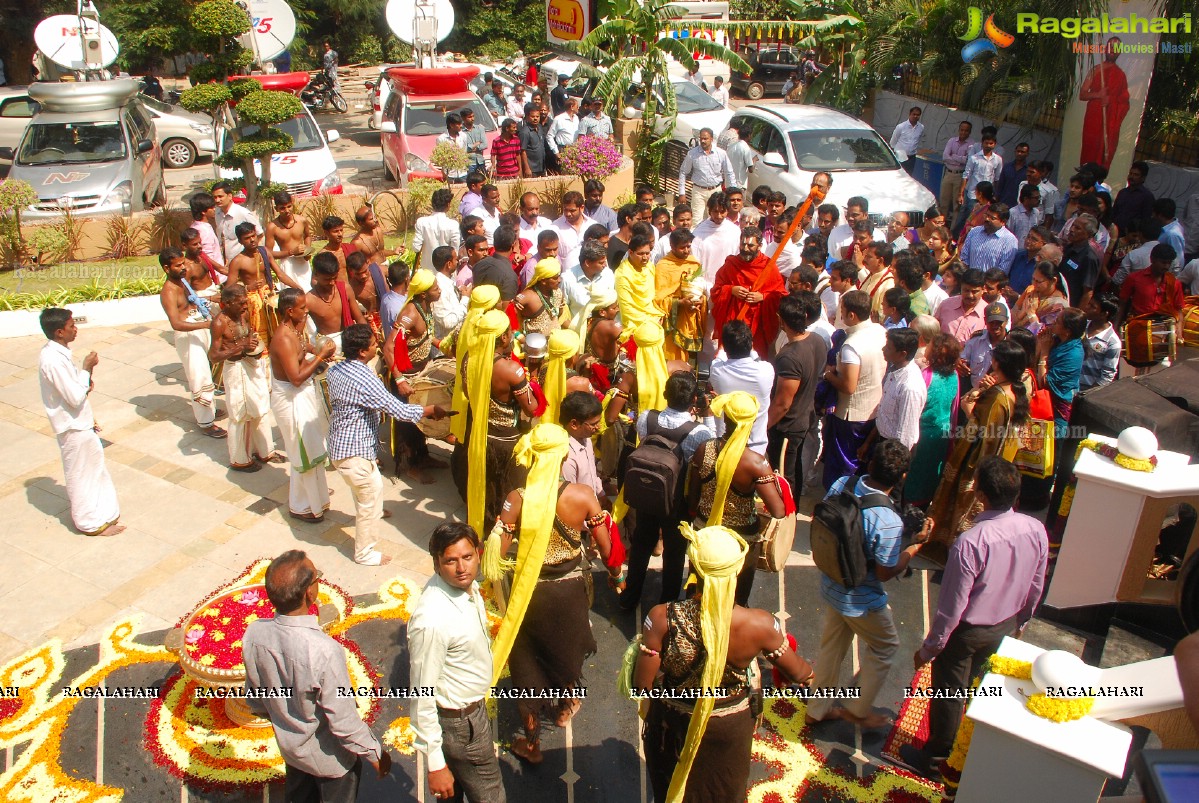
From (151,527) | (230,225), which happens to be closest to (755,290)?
(151,527)

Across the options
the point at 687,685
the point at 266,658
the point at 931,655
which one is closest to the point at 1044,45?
the point at 931,655

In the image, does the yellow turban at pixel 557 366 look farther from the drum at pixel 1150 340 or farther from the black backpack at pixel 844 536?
the drum at pixel 1150 340

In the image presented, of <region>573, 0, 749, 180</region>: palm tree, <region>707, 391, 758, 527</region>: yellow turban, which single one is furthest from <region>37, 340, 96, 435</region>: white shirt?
<region>573, 0, 749, 180</region>: palm tree

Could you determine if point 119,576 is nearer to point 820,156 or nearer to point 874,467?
point 874,467

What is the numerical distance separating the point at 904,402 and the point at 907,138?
993 centimetres

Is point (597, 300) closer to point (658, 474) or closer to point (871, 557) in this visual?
point (658, 474)

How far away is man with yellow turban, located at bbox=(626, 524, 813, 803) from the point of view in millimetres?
3594

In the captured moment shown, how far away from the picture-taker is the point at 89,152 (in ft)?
44.6

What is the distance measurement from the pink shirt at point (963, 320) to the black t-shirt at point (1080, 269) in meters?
1.96

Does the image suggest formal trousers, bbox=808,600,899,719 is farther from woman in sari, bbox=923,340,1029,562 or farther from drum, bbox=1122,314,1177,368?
drum, bbox=1122,314,1177,368

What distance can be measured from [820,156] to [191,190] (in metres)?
11.7

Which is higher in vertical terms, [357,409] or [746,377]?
[746,377]

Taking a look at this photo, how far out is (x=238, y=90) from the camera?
36.8ft

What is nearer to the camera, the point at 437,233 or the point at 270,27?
the point at 437,233
